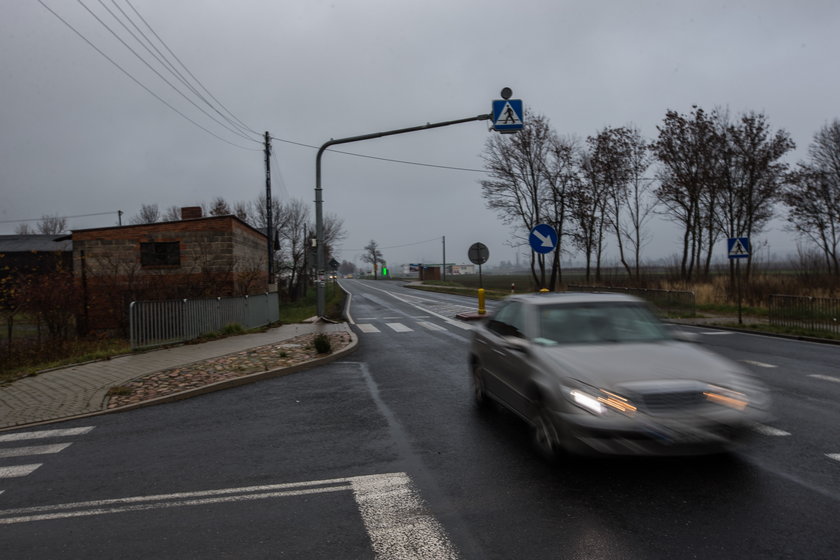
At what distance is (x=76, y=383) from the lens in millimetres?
8812

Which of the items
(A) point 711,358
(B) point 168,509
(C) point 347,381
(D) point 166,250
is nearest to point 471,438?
(A) point 711,358

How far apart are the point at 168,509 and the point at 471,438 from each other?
2935mm

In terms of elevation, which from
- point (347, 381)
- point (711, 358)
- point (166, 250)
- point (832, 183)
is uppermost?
point (832, 183)

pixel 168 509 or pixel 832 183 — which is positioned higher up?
pixel 832 183

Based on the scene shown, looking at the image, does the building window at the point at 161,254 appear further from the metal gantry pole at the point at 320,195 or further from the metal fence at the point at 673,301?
the metal fence at the point at 673,301

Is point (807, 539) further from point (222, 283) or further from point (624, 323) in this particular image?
point (222, 283)

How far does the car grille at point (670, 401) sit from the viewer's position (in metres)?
3.85

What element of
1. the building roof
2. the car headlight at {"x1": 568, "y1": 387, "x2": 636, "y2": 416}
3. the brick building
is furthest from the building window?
the building roof

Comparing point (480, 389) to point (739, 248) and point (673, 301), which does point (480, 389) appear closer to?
point (739, 248)

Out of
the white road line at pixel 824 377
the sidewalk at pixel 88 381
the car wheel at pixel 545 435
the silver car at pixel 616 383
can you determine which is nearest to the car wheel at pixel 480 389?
the silver car at pixel 616 383

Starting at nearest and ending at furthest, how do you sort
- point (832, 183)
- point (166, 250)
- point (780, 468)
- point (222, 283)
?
point (780, 468) < point (222, 283) < point (166, 250) < point (832, 183)

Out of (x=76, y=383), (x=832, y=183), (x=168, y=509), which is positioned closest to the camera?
(x=168, y=509)

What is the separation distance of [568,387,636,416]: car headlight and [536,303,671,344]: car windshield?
90cm

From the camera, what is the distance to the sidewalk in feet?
23.5
